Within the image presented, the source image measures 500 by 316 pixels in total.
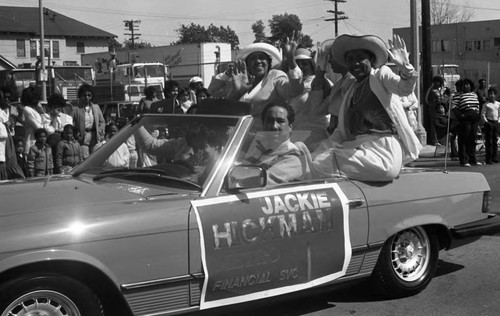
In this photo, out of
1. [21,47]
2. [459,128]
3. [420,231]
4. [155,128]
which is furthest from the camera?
[21,47]

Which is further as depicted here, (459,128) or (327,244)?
(459,128)

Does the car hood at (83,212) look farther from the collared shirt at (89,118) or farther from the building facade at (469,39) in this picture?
the building facade at (469,39)

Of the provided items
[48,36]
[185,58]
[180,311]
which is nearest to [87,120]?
[180,311]

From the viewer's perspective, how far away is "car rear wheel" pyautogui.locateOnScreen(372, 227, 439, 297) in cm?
459

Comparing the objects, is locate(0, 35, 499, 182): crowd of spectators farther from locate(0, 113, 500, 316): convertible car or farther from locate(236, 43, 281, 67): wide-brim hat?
locate(0, 113, 500, 316): convertible car

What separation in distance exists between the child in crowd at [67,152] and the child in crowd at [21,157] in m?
0.61

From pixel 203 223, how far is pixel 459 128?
9.81 meters

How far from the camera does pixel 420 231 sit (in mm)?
4777

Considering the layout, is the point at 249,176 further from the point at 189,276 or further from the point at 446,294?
the point at 446,294

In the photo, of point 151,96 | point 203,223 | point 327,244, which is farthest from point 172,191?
point 151,96

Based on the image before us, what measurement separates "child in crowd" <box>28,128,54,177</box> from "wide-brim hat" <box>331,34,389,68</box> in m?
4.40

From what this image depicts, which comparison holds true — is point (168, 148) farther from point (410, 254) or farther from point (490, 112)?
point (490, 112)

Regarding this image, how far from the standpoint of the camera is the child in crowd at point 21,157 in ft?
26.7

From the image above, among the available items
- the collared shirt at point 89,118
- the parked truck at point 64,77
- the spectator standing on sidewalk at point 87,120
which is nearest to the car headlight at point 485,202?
the spectator standing on sidewalk at point 87,120
